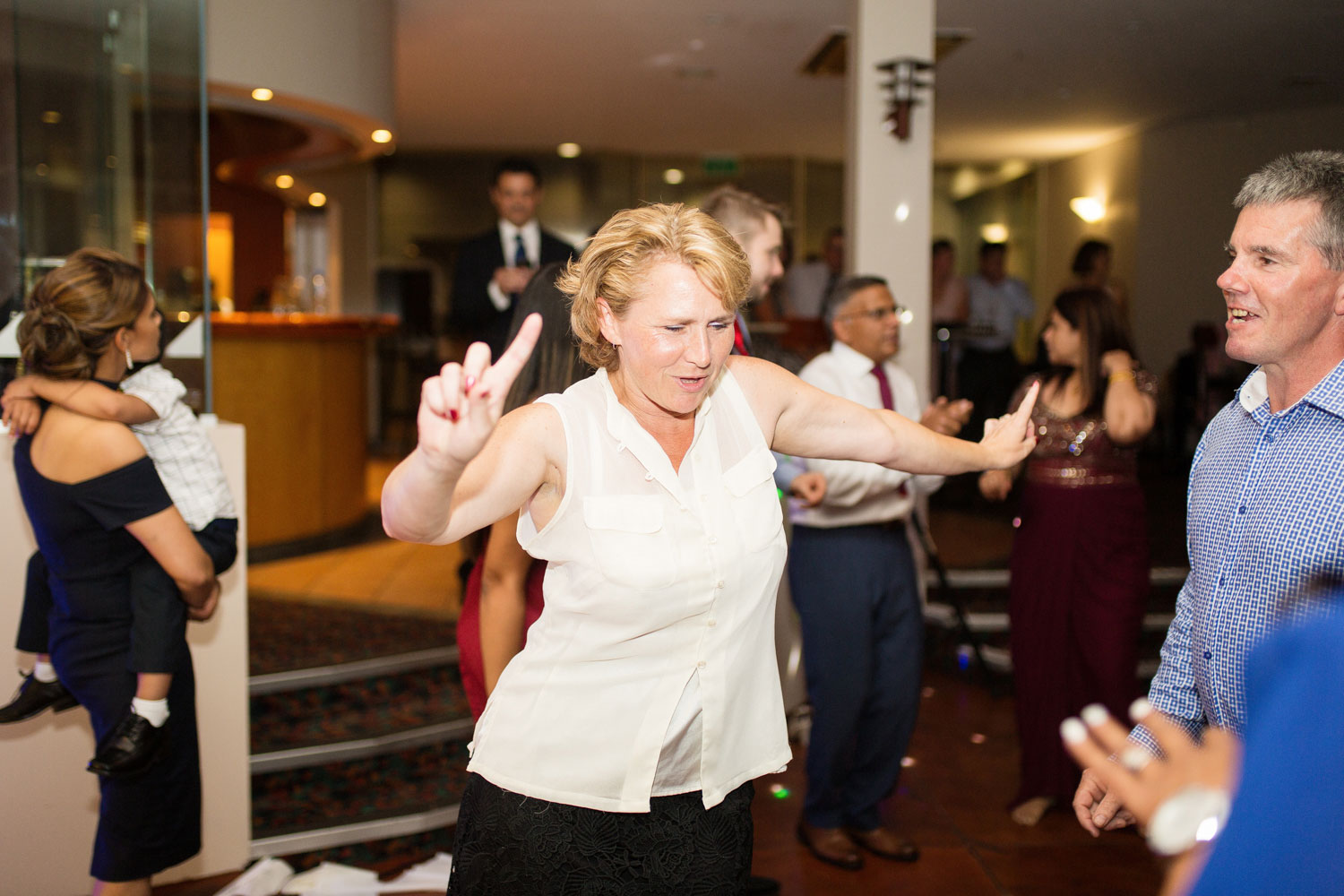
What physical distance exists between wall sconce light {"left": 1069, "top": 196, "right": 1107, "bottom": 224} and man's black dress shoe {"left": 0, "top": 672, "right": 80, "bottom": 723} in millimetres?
10436

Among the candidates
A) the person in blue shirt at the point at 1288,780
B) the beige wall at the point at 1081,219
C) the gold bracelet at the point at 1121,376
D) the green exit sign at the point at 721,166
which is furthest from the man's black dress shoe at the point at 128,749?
the green exit sign at the point at 721,166

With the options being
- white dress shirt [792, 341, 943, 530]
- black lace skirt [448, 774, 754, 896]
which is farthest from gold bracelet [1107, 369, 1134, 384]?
black lace skirt [448, 774, 754, 896]

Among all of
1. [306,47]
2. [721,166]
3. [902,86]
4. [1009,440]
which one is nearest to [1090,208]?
[721,166]

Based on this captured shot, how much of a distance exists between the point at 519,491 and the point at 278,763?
2.51 meters

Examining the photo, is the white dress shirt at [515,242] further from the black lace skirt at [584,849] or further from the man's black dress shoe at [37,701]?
the black lace skirt at [584,849]

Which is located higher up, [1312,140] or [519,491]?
[1312,140]

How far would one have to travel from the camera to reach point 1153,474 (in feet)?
28.7

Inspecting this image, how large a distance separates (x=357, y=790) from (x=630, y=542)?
249 cm

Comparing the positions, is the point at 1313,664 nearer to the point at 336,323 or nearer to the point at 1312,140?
the point at 336,323

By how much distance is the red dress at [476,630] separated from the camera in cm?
203

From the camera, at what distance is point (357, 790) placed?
3449mm

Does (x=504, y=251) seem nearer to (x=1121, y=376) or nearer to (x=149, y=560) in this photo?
(x=149, y=560)

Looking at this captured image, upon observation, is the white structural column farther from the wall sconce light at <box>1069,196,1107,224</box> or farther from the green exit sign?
the green exit sign

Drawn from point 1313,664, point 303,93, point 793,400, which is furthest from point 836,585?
point 303,93
